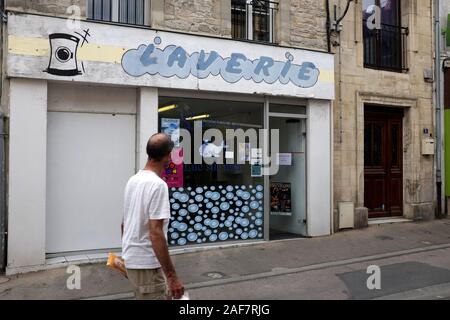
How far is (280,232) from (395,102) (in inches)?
161

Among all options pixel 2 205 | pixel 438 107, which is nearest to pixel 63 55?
pixel 2 205

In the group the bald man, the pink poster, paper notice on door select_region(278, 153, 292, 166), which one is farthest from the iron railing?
the bald man

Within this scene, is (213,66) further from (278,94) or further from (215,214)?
(215,214)

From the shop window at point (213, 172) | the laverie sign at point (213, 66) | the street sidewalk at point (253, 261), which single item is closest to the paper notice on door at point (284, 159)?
the shop window at point (213, 172)

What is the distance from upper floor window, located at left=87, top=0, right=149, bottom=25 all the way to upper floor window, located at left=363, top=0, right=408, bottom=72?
525 cm

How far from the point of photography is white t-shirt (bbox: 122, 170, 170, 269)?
327 centimetres

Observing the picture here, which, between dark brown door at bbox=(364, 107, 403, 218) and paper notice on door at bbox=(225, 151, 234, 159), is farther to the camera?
dark brown door at bbox=(364, 107, 403, 218)

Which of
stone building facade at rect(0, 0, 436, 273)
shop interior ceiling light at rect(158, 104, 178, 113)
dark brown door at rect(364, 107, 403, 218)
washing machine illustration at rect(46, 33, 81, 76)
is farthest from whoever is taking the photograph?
dark brown door at rect(364, 107, 403, 218)

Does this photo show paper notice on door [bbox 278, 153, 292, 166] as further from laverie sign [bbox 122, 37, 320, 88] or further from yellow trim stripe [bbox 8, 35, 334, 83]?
yellow trim stripe [bbox 8, 35, 334, 83]

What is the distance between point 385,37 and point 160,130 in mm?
6216

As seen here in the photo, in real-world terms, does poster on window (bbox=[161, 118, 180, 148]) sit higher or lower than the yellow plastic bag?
higher
